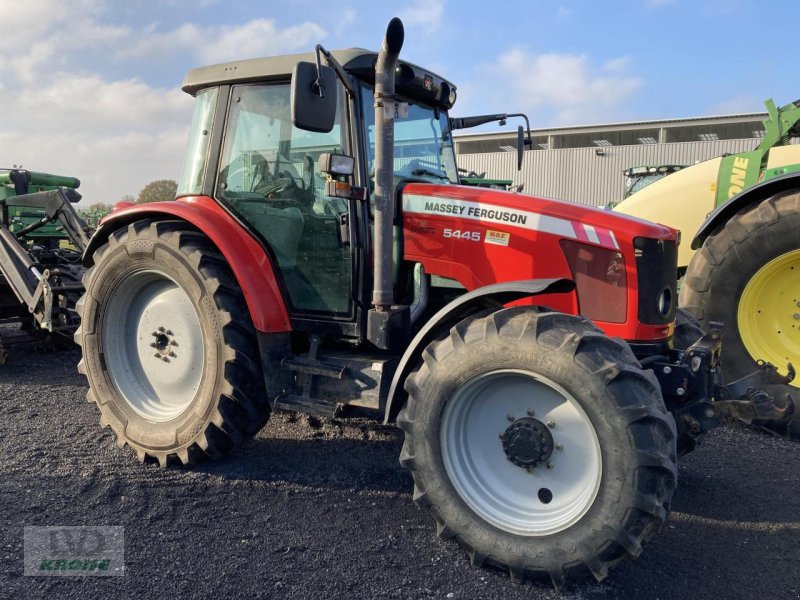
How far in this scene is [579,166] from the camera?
2894 centimetres

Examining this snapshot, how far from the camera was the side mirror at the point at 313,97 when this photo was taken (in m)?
2.82

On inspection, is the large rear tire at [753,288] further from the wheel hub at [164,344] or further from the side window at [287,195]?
the wheel hub at [164,344]

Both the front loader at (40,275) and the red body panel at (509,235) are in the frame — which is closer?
the red body panel at (509,235)

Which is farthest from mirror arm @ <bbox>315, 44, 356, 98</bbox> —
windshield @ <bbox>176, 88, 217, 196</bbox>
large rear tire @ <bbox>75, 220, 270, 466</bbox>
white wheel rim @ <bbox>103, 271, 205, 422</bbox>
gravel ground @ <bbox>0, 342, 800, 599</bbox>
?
gravel ground @ <bbox>0, 342, 800, 599</bbox>

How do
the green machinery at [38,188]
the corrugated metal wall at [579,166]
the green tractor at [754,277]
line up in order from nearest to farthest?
the green tractor at [754,277] < the green machinery at [38,188] < the corrugated metal wall at [579,166]

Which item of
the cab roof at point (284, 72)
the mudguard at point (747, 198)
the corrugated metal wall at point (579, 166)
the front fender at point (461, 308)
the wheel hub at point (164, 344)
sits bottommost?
the wheel hub at point (164, 344)

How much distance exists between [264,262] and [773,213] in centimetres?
350

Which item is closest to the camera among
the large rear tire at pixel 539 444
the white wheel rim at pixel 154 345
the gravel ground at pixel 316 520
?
the large rear tire at pixel 539 444

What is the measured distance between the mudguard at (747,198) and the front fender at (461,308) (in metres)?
2.23

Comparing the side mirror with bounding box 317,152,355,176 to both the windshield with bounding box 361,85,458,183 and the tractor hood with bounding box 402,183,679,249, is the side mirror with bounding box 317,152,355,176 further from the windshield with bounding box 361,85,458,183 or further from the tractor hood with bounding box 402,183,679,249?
the tractor hood with bounding box 402,183,679,249

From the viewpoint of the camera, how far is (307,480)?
3.68 metres

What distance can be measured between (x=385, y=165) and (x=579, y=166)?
1088 inches

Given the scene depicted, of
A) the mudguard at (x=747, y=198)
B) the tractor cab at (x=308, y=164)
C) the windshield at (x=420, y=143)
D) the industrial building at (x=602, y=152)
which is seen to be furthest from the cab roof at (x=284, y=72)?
the industrial building at (x=602, y=152)

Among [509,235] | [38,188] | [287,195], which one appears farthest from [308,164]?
[38,188]
